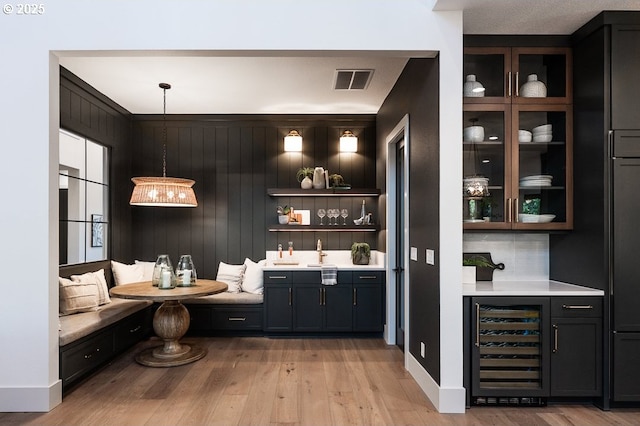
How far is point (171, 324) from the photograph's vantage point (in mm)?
4020

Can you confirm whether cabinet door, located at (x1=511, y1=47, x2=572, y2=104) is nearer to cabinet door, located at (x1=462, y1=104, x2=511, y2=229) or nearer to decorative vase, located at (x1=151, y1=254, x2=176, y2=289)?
cabinet door, located at (x1=462, y1=104, x2=511, y2=229)

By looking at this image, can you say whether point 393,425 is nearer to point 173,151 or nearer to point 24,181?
point 24,181

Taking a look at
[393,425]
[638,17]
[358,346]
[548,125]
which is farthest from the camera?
[358,346]

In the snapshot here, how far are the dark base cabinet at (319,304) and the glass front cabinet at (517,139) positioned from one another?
6.50 feet

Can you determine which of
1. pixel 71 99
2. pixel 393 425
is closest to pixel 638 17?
pixel 393 425

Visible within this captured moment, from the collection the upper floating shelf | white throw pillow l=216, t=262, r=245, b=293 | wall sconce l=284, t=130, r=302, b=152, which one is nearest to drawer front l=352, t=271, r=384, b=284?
the upper floating shelf

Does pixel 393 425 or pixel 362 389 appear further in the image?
pixel 362 389

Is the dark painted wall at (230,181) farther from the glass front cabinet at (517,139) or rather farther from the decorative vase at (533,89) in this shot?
the decorative vase at (533,89)

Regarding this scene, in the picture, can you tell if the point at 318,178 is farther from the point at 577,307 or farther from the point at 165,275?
the point at 577,307

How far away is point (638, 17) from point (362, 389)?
343 centimetres

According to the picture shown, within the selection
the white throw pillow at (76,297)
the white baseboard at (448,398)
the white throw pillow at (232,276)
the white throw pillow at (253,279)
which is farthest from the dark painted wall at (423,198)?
the white throw pillow at (76,297)

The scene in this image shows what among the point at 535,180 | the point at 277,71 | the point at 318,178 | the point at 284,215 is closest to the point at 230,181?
the point at 284,215

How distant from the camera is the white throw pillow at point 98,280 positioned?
401cm

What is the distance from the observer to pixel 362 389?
329 centimetres
